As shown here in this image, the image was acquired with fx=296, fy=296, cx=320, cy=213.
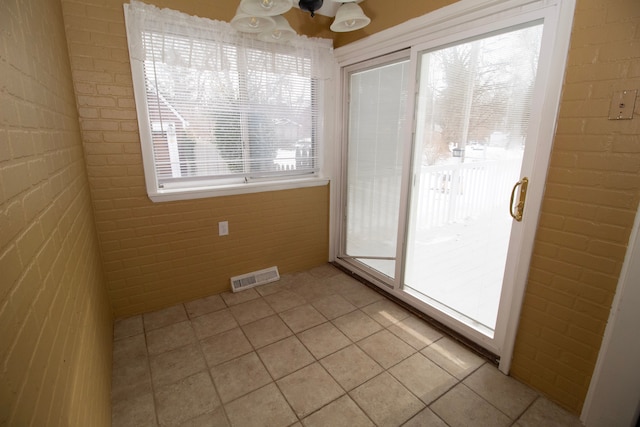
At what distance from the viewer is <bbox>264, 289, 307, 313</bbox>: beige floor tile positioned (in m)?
Result: 2.48

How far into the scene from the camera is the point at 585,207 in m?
1.39

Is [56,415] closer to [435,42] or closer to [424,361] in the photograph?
[424,361]

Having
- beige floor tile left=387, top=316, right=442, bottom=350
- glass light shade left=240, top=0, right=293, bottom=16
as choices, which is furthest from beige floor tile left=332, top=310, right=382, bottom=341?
glass light shade left=240, top=0, right=293, bottom=16

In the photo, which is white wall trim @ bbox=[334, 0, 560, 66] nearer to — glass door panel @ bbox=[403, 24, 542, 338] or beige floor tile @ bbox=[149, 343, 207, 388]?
glass door panel @ bbox=[403, 24, 542, 338]

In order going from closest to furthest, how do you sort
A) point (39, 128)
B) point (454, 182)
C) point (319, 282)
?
point (39, 128) < point (454, 182) < point (319, 282)

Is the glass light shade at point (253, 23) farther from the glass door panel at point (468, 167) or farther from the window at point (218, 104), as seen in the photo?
the glass door panel at point (468, 167)

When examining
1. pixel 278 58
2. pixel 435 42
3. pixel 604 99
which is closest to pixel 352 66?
pixel 278 58

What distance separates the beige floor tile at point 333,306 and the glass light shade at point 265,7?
207cm

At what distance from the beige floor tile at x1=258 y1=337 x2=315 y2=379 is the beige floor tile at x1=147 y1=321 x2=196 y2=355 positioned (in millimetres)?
562

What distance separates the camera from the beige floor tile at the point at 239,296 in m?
2.57

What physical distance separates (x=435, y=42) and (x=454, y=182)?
967 mm

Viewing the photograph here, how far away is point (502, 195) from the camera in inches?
72.7

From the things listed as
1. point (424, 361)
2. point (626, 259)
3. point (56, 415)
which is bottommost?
point (424, 361)

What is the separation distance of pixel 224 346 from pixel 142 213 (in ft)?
3.78
